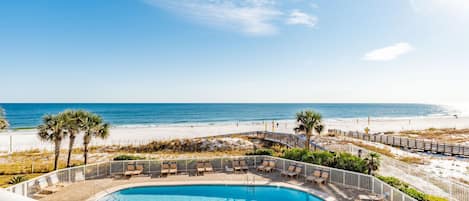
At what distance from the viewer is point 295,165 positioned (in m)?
15.9

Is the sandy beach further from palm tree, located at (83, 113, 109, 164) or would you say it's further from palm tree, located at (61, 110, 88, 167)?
palm tree, located at (61, 110, 88, 167)

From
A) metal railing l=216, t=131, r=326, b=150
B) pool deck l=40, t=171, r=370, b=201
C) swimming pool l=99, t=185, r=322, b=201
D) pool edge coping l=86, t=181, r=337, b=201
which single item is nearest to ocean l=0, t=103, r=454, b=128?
metal railing l=216, t=131, r=326, b=150

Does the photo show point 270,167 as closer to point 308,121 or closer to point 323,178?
point 323,178

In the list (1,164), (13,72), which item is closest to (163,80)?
(13,72)

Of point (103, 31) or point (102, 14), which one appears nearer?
point (102, 14)

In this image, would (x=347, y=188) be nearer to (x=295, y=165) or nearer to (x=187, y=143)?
(x=295, y=165)

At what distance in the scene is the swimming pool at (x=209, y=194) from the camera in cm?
1330

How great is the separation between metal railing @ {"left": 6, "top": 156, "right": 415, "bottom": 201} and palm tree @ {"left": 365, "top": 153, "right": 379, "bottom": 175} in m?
0.85

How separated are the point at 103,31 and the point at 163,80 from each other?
142ft

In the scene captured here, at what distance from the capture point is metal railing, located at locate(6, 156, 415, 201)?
11.9 metres

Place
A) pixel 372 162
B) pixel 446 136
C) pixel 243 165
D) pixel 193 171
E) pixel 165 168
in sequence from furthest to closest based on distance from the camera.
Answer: pixel 446 136, pixel 243 165, pixel 193 171, pixel 165 168, pixel 372 162

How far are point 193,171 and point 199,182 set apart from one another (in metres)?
1.98

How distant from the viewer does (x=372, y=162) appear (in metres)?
13.5

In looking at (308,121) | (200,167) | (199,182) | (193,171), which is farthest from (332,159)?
(193,171)
